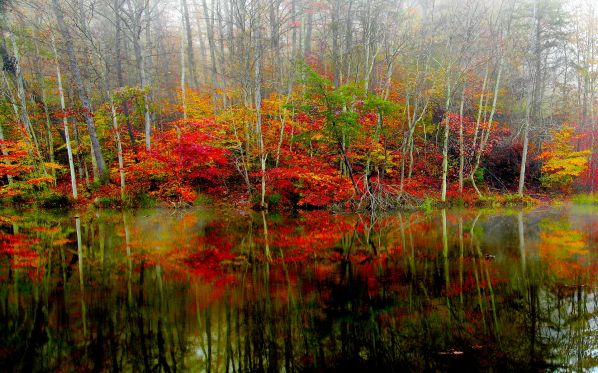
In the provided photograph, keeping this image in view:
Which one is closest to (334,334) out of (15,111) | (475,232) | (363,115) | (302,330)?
(302,330)

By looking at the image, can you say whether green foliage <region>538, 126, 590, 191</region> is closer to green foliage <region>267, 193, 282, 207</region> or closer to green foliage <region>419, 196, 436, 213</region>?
green foliage <region>419, 196, 436, 213</region>

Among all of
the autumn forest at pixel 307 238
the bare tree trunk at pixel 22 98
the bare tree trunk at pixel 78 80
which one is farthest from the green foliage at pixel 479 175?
the bare tree trunk at pixel 22 98

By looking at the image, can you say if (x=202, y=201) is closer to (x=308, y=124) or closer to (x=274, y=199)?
(x=274, y=199)

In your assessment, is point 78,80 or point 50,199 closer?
point 50,199

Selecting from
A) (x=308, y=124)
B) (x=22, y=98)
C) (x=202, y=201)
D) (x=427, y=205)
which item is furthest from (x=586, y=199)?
(x=22, y=98)

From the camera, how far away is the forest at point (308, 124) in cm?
1648

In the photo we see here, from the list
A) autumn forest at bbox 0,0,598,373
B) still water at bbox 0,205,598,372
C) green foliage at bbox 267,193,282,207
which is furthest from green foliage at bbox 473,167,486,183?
still water at bbox 0,205,598,372

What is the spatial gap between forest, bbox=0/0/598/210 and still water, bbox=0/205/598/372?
7651 mm

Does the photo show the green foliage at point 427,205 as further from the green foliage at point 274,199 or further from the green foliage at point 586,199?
the green foliage at point 586,199

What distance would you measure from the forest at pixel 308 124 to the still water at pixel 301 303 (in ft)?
25.1

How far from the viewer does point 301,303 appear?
4629mm

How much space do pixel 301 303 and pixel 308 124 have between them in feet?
42.8

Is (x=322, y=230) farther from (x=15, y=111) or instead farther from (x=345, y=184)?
(x=15, y=111)

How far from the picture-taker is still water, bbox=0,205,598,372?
3.35m
